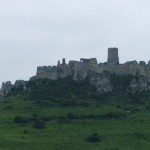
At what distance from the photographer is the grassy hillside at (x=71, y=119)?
92.6 metres

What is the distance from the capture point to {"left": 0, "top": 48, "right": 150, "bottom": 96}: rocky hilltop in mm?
126188

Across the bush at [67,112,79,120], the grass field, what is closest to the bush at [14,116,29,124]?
the grass field

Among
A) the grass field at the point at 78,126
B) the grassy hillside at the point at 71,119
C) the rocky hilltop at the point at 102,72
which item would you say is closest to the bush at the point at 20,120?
the grassy hillside at the point at 71,119

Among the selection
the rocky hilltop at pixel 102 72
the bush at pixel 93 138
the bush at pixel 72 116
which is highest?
the rocky hilltop at pixel 102 72

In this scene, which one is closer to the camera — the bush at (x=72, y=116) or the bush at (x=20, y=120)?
the bush at (x=20, y=120)

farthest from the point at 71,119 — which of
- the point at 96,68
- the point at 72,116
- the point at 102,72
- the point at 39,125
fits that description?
the point at 96,68

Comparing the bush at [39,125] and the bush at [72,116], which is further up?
the bush at [72,116]

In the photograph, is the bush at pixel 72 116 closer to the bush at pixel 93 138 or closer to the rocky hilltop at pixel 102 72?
the bush at pixel 93 138

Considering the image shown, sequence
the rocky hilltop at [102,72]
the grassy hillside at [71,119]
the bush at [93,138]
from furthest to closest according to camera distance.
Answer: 1. the rocky hilltop at [102,72]
2. the bush at [93,138]
3. the grassy hillside at [71,119]

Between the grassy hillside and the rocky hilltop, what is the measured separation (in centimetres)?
183

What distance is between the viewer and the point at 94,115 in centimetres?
10962

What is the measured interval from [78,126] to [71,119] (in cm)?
468

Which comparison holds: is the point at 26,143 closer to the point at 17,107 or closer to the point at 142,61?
the point at 17,107

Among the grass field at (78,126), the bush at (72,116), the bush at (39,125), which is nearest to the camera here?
the grass field at (78,126)
